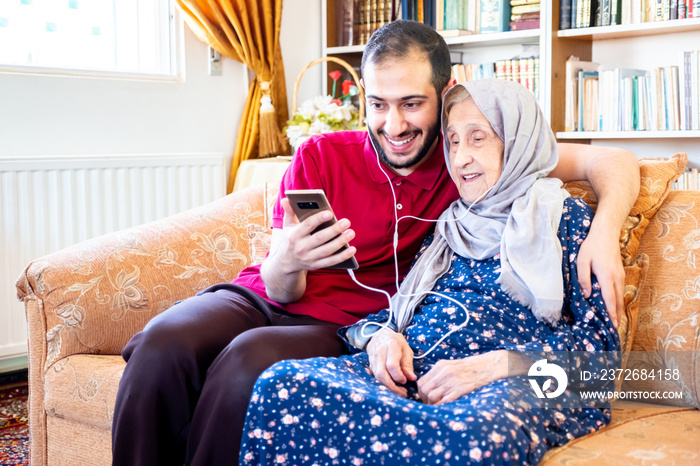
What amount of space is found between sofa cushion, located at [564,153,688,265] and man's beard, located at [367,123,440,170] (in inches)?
13.6

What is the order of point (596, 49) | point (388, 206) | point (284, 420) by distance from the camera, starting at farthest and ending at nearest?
point (596, 49)
point (388, 206)
point (284, 420)

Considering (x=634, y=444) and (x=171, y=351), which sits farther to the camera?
(x=171, y=351)

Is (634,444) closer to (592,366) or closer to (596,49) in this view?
(592,366)

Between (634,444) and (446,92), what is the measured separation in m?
0.82

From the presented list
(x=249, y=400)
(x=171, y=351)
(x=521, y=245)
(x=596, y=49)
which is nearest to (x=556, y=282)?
(x=521, y=245)

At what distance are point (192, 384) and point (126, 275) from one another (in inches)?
20.6

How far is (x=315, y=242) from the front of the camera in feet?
4.83

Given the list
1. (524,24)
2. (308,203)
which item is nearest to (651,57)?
(524,24)

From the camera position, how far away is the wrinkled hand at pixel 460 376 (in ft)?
4.36

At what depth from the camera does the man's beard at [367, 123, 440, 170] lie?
5.65 feet

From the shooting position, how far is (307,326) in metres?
1.60

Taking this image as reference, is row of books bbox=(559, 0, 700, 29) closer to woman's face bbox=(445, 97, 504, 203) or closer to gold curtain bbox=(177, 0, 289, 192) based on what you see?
gold curtain bbox=(177, 0, 289, 192)

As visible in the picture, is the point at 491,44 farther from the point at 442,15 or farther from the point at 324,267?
the point at 324,267

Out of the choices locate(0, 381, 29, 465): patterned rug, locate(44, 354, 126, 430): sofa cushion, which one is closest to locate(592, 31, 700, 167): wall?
locate(44, 354, 126, 430): sofa cushion
